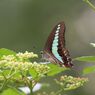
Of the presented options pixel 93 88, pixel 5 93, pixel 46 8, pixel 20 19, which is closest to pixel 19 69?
pixel 5 93

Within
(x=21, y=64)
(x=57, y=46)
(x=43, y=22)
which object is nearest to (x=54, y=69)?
(x=57, y=46)

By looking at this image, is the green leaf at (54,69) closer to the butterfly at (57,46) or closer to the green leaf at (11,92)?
the butterfly at (57,46)

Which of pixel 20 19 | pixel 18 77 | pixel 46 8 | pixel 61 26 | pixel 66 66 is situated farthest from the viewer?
pixel 46 8

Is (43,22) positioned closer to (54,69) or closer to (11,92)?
(54,69)

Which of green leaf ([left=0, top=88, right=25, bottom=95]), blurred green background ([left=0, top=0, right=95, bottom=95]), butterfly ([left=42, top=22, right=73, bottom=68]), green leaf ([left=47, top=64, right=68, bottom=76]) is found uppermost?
blurred green background ([left=0, top=0, right=95, bottom=95])

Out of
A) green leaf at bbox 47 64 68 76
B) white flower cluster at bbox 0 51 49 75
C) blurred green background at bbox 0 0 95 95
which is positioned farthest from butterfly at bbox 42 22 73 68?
blurred green background at bbox 0 0 95 95

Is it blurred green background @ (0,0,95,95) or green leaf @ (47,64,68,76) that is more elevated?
blurred green background @ (0,0,95,95)

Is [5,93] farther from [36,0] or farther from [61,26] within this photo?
[36,0]

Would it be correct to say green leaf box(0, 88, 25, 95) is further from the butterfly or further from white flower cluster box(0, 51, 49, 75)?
the butterfly
